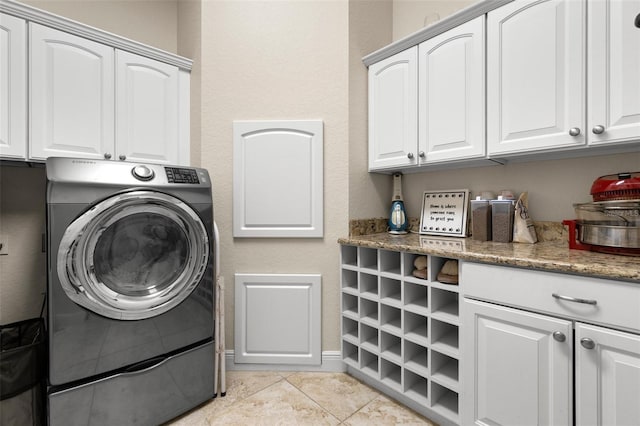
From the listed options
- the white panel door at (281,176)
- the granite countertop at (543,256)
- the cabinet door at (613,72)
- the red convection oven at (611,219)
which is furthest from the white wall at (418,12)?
the granite countertop at (543,256)

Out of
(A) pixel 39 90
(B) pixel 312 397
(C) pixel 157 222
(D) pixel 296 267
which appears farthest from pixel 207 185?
(B) pixel 312 397

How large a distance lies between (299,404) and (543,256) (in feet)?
4.77

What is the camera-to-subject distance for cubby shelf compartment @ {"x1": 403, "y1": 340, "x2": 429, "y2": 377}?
1.58m

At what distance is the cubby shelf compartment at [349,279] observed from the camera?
1990 mm

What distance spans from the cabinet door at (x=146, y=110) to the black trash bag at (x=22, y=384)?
1.07 meters

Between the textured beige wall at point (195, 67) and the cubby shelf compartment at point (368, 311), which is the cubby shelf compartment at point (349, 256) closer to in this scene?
the cubby shelf compartment at point (368, 311)

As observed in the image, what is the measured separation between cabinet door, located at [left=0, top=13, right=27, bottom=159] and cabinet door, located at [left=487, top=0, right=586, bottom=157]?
2372 mm

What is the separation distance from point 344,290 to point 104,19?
8.20 ft

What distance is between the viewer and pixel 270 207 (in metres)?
2.02

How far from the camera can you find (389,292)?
1.80 metres

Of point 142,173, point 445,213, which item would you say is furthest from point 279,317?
point 445,213

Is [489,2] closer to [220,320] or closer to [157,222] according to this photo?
[157,222]

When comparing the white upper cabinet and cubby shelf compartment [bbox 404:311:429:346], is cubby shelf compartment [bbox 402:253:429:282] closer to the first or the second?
cubby shelf compartment [bbox 404:311:429:346]

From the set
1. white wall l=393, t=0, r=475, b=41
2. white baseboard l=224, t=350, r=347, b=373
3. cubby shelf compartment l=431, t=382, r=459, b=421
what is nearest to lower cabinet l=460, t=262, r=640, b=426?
cubby shelf compartment l=431, t=382, r=459, b=421
